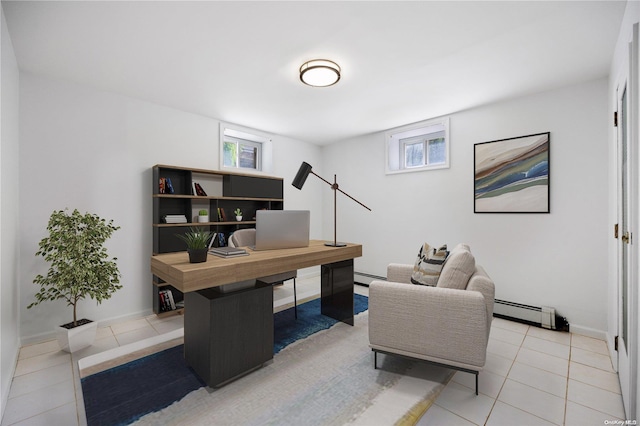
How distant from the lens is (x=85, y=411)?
66.2 inches

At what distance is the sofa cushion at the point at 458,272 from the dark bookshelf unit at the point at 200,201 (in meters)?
2.79

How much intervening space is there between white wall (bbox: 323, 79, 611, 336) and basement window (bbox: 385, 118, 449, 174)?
109 mm

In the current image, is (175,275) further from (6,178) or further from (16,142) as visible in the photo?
(16,142)

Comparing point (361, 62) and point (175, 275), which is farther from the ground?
point (361, 62)

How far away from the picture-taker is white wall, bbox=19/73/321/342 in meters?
2.62

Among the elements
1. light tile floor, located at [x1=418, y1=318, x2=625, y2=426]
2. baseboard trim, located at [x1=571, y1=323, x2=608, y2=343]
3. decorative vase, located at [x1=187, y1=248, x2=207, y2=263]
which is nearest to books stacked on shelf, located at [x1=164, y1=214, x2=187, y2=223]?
decorative vase, located at [x1=187, y1=248, x2=207, y2=263]

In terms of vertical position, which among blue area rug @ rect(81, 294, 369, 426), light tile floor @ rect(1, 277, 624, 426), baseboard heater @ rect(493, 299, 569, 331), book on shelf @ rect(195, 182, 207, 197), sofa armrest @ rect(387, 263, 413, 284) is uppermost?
book on shelf @ rect(195, 182, 207, 197)

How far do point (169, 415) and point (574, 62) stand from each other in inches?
161

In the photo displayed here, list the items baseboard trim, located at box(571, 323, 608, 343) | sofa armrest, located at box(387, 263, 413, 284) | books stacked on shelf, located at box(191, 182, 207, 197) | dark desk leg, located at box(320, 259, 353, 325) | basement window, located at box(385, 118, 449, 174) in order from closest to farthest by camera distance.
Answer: sofa armrest, located at box(387, 263, 413, 284)
baseboard trim, located at box(571, 323, 608, 343)
dark desk leg, located at box(320, 259, 353, 325)
books stacked on shelf, located at box(191, 182, 207, 197)
basement window, located at box(385, 118, 449, 174)

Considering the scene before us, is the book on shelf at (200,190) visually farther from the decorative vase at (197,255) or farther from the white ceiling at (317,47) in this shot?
the decorative vase at (197,255)

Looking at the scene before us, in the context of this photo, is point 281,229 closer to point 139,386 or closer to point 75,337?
point 139,386

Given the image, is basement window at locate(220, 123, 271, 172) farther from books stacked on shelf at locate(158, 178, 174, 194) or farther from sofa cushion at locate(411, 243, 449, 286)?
sofa cushion at locate(411, 243, 449, 286)

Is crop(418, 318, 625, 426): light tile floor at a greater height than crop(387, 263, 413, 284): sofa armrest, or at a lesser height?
lesser

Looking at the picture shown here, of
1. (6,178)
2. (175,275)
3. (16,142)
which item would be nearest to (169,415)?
(175,275)
